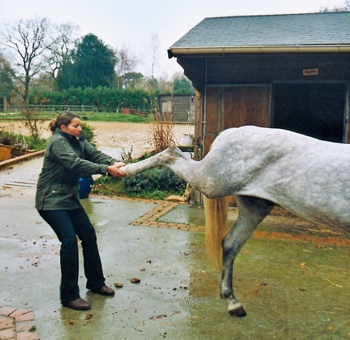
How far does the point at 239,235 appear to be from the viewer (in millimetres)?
A: 2955

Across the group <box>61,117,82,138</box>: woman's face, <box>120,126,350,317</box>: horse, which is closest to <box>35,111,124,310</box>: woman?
<box>61,117,82,138</box>: woman's face

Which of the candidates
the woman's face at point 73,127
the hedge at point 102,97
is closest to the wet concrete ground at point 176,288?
the woman's face at point 73,127

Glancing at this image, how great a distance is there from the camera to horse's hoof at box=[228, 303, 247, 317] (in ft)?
9.39

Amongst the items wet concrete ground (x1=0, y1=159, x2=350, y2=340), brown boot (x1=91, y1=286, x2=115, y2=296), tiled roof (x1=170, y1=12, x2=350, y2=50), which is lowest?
wet concrete ground (x1=0, y1=159, x2=350, y2=340)

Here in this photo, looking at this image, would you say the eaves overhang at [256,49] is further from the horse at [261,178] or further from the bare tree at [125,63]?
the bare tree at [125,63]

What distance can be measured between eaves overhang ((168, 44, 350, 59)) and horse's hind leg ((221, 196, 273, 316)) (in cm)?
341

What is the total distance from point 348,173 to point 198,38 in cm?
494

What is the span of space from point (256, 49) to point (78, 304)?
4507 mm

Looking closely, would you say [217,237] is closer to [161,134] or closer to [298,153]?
[298,153]

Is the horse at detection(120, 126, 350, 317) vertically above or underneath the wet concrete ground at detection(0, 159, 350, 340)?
A: above

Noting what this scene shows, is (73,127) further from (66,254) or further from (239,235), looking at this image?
(239,235)

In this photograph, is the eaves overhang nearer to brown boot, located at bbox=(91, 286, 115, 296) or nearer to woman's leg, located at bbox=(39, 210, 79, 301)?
woman's leg, located at bbox=(39, 210, 79, 301)

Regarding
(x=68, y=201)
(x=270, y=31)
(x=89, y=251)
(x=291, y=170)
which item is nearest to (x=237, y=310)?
(x=291, y=170)

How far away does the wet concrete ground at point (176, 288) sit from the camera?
2.69m
